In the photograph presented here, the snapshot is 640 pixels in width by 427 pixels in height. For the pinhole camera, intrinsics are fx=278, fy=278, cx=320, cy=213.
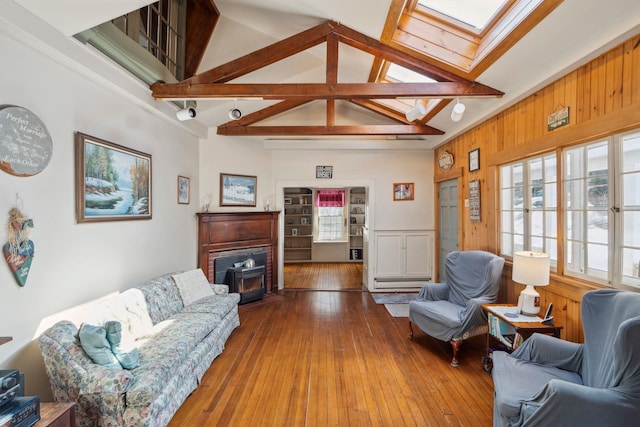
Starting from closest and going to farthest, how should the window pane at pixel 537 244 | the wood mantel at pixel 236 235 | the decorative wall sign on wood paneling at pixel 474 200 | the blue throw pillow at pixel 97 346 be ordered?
the blue throw pillow at pixel 97 346 → the window pane at pixel 537 244 → the decorative wall sign on wood paneling at pixel 474 200 → the wood mantel at pixel 236 235

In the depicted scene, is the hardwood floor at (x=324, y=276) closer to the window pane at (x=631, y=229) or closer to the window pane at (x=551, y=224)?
the window pane at (x=551, y=224)

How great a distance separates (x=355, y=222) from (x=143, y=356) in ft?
20.9

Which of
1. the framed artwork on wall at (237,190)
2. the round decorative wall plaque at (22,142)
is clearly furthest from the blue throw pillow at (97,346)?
the framed artwork on wall at (237,190)

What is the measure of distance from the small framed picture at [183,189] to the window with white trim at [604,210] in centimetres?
418

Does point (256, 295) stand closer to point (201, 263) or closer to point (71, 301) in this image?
point (201, 263)

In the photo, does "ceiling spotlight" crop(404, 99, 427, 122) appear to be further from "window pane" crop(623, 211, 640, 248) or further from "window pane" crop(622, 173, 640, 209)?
"window pane" crop(623, 211, 640, 248)

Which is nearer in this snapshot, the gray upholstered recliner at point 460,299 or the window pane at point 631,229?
the window pane at point 631,229

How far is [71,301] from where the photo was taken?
2.10 metres

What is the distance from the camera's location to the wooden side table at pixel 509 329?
7.08 feet

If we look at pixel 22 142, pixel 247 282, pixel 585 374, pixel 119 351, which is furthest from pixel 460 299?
pixel 22 142

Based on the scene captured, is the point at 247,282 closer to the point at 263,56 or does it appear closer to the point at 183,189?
the point at 183,189

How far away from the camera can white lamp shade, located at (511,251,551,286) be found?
2.23m

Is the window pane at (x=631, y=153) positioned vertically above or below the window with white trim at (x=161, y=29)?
below

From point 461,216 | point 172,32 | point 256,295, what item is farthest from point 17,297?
point 461,216
